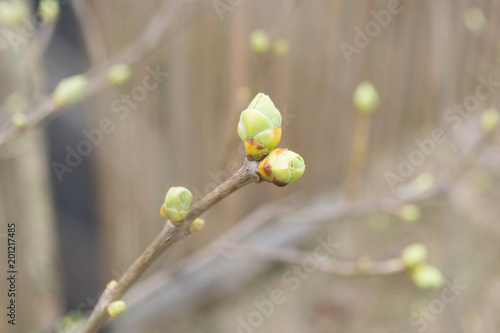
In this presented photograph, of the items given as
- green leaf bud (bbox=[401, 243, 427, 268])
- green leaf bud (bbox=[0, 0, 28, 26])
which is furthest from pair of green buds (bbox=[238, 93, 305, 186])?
green leaf bud (bbox=[0, 0, 28, 26])

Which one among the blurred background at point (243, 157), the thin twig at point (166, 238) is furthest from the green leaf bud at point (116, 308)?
the blurred background at point (243, 157)

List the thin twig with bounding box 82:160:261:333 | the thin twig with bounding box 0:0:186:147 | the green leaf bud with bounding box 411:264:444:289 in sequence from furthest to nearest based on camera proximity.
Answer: the thin twig with bounding box 0:0:186:147, the green leaf bud with bounding box 411:264:444:289, the thin twig with bounding box 82:160:261:333

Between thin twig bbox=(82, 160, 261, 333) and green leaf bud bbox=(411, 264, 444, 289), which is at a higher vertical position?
thin twig bbox=(82, 160, 261, 333)

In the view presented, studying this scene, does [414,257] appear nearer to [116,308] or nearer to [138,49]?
[116,308]

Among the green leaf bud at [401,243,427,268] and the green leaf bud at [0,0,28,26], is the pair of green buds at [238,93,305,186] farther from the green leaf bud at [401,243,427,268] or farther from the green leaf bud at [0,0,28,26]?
the green leaf bud at [0,0,28,26]

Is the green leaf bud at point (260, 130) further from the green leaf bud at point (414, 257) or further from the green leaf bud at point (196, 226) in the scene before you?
the green leaf bud at point (414, 257)

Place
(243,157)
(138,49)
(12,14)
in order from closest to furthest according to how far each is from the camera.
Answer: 1. (12,14)
2. (138,49)
3. (243,157)

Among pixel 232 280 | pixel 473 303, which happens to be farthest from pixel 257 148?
pixel 473 303

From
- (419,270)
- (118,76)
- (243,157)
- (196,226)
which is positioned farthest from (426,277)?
(243,157)
